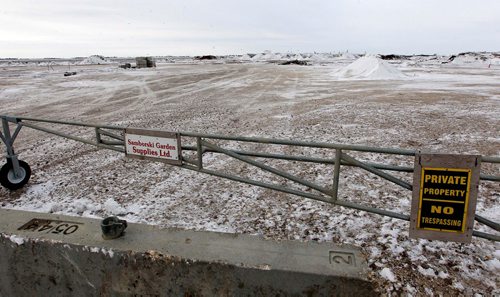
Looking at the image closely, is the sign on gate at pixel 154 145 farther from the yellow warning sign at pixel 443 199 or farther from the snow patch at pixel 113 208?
the yellow warning sign at pixel 443 199

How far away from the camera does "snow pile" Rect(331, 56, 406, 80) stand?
28.2 metres

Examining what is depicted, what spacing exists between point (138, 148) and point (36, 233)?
4.73 feet

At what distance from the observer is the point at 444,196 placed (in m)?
3.04

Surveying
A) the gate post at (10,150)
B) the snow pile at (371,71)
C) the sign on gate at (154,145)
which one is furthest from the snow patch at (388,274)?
the snow pile at (371,71)

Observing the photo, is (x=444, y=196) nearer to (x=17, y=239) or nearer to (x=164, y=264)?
(x=164, y=264)

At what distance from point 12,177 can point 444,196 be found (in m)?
6.95

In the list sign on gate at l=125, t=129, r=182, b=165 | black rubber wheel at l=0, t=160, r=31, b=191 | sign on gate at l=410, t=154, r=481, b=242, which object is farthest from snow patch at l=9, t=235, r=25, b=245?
sign on gate at l=410, t=154, r=481, b=242

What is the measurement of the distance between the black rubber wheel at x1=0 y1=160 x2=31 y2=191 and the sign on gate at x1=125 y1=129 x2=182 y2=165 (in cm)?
330

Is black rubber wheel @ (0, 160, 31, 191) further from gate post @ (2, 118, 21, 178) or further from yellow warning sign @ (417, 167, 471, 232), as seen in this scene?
yellow warning sign @ (417, 167, 471, 232)

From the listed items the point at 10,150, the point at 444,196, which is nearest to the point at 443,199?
the point at 444,196

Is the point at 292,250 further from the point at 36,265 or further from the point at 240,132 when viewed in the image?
the point at 240,132

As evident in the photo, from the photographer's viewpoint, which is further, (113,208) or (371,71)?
(371,71)

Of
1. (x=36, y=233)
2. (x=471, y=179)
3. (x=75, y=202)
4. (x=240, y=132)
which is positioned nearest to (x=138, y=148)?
(x=36, y=233)

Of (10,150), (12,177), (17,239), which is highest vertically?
(10,150)
